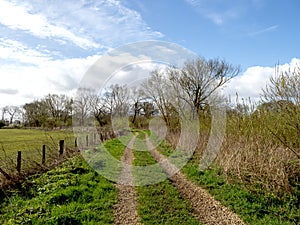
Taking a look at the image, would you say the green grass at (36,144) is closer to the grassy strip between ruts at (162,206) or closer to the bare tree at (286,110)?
the grassy strip between ruts at (162,206)

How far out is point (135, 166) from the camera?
12102 millimetres

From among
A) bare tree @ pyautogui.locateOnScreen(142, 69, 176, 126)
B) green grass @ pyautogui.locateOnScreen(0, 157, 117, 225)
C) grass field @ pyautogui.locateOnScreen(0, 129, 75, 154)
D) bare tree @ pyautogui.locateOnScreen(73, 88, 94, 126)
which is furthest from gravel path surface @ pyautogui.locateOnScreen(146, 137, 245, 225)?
bare tree @ pyautogui.locateOnScreen(142, 69, 176, 126)

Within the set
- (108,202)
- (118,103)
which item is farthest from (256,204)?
(118,103)

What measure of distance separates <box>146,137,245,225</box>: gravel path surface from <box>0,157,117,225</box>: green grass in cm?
189

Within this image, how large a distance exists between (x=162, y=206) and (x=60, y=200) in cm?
238

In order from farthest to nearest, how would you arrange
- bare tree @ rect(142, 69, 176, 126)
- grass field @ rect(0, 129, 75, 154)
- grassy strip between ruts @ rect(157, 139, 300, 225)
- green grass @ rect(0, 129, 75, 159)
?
bare tree @ rect(142, 69, 176, 126)
grass field @ rect(0, 129, 75, 154)
green grass @ rect(0, 129, 75, 159)
grassy strip between ruts @ rect(157, 139, 300, 225)

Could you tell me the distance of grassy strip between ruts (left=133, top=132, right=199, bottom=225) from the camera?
564cm

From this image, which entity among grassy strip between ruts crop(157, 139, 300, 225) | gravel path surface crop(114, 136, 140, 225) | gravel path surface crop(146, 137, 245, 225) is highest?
grassy strip between ruts crop(157, 139, 300, 225)

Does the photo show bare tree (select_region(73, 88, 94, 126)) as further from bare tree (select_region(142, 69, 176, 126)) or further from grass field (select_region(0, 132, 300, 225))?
grass field (select_region(0, 132, 300, 225))

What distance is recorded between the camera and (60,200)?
6.50 m

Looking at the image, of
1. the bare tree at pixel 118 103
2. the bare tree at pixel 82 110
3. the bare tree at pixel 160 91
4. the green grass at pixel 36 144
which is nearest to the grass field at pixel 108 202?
the green grass at pixel 36 144

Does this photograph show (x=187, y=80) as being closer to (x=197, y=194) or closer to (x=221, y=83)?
(x=221, y=83)

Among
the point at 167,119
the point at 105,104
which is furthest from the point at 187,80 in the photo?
the point at 105,104

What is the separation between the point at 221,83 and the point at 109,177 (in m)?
18.2
